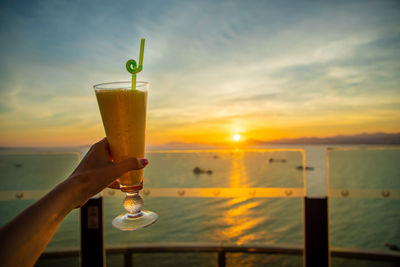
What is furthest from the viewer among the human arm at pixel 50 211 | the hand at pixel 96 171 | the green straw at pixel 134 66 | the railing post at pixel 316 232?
the railing post at pixel 316 232

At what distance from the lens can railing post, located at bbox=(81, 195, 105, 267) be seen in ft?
5.95

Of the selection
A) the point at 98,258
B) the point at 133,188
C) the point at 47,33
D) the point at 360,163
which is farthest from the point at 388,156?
the point at 47,33

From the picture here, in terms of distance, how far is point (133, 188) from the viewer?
3.09ft

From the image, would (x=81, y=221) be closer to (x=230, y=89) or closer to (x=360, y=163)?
(x=360, y=163)

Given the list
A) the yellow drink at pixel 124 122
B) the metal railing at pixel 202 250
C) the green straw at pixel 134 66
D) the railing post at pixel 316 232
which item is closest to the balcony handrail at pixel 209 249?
the metal railing at pixel 202 250

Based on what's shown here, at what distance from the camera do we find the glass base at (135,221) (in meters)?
0.86

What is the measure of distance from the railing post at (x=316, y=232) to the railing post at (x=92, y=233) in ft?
5.00

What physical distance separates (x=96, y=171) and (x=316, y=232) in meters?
1.72

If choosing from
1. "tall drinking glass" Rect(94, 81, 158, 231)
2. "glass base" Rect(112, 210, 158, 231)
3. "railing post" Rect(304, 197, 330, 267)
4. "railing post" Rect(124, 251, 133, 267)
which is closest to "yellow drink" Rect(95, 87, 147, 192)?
"tall drinking glass" Rect(94, 81, 158, 231)

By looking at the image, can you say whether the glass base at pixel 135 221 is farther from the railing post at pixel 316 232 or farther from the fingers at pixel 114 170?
the railing post at pixel 316 232

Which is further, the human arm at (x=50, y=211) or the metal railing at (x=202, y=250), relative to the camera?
the metal railing at (x=202, y=250)

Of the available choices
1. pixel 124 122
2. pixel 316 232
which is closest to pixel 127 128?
pixel 124 122

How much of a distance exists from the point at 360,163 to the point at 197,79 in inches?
282

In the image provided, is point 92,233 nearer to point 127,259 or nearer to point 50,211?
point 127,259
